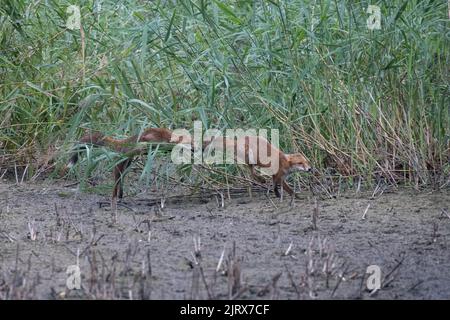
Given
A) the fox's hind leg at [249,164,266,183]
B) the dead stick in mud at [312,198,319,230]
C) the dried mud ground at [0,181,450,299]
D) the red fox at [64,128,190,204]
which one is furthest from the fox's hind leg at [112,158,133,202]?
the dead stick in mud at [312,198,319,230]

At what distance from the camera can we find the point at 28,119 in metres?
7.79

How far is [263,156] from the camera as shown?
670 cm

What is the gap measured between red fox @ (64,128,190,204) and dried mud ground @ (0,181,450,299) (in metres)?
0.21

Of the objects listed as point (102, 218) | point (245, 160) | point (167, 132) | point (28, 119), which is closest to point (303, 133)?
point (245, 160)

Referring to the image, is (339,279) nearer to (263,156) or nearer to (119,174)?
(263,156)

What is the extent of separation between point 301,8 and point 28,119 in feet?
7.26

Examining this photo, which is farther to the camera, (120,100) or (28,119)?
(28,119)

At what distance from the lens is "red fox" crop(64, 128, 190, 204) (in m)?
6.53

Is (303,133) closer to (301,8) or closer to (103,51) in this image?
(301,8)

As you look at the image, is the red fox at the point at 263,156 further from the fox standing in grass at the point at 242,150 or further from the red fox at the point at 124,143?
the red fox at the point at 124,143

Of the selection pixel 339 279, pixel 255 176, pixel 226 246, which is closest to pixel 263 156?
pixel 255 176

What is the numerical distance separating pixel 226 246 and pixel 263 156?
1.31 metres

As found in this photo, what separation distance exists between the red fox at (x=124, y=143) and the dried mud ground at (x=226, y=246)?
0.67 ft

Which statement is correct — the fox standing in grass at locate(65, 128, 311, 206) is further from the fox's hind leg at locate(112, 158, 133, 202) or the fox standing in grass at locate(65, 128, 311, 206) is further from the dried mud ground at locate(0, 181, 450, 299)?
the dried mud ground at locate(0, 181, 450, 299)
